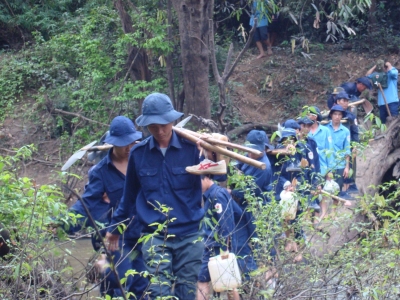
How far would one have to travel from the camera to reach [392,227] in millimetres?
4930

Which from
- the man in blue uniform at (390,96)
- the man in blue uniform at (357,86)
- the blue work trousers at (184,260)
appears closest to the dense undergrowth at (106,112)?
the blue work trousers at (184,260)

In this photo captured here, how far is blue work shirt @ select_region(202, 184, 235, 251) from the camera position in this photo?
5086mm

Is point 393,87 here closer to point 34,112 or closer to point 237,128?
point 237,128

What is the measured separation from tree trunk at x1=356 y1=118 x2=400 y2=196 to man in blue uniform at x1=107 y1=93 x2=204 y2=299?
523 centimetres

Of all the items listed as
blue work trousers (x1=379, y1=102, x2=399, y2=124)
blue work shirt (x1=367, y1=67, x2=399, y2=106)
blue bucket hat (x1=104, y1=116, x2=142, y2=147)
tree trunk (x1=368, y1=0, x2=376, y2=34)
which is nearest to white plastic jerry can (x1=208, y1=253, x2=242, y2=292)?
blue bucket hat (x1=104, y1=116, x2=142, y2=147)

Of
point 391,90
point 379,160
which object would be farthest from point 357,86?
point 379,160

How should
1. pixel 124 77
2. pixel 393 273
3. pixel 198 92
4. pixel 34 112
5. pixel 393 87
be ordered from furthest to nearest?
1. pixel 34 112
2. pixel 393 87
3. pixel 124 77
4. pixel 198 92
5. pixel 393 273

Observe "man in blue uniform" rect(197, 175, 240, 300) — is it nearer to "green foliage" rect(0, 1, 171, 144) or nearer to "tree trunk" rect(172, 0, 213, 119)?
"tree trunk" rect(172, 0, 213, 119)

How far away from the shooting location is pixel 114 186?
5.40 meters

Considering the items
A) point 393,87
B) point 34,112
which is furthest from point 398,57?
point 34,112

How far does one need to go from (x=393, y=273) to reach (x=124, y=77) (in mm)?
7959

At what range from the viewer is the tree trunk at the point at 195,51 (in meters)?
8.95

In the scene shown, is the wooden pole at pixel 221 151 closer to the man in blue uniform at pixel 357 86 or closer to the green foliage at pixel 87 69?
the green foliage at pixel 87 69

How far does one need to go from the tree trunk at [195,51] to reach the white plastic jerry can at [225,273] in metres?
4.57
